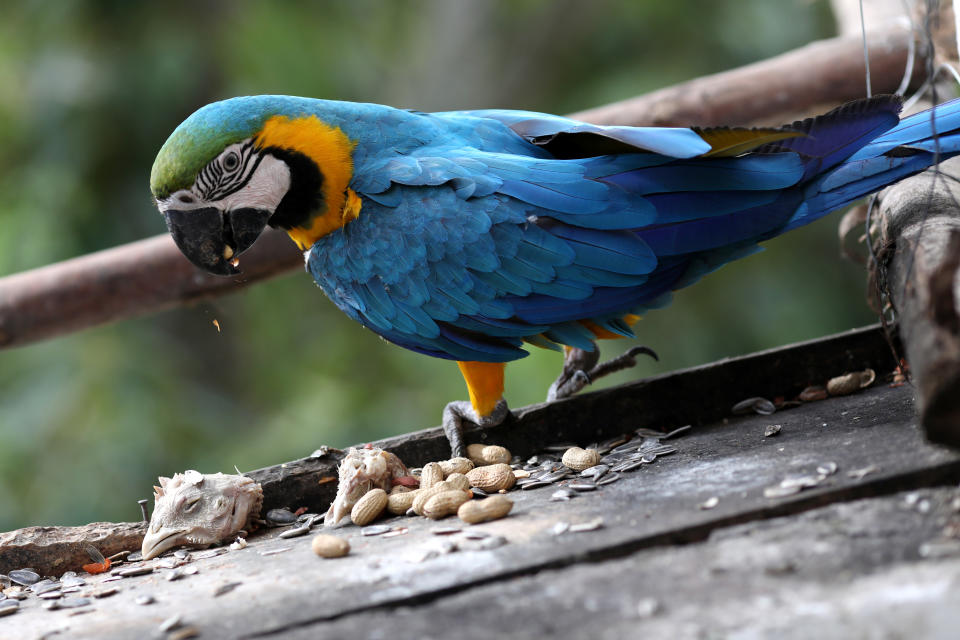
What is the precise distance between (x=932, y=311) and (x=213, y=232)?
146 centimetres

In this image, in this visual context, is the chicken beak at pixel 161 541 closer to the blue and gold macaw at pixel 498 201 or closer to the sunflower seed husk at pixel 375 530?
the sunflower seed husk at pixel 375 530

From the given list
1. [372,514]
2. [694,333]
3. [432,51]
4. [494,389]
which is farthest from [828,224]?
[372,514]

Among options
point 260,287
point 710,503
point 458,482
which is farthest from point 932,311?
point 260,287

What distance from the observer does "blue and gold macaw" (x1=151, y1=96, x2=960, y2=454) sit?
162cm

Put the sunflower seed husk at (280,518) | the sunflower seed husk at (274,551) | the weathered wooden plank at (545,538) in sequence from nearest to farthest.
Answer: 1. the weathered wooden plank at (545,538)
2. the sunflower seed husk at (274,551)
3. the sunflower seed husk at (280,518)

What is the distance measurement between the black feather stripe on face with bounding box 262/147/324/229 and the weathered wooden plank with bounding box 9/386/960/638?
0.74 meters

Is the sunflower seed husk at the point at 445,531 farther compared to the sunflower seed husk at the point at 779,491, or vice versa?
the sunflower seed husk at the point at 445,531

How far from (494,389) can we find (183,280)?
1.09m

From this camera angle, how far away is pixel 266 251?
2.46 m

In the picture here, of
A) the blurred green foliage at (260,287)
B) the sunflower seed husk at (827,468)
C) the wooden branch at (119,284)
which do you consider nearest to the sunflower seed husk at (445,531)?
the sunflower seed husk at (827,468)

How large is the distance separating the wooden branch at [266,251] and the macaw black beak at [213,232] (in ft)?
1.61

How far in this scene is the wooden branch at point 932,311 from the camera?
3.09 feet

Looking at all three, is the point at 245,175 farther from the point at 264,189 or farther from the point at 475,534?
the point at 475,534

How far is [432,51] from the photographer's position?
5047mm
